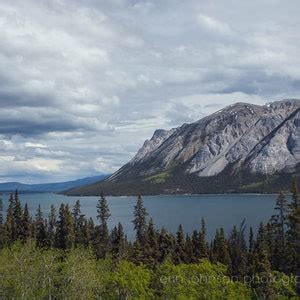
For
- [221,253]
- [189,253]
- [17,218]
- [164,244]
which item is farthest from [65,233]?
[221,253]

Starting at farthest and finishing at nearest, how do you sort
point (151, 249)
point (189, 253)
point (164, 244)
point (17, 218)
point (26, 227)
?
point (17, 218) < point (26, 227) < point (189, 253) < point (164, 244) < point (151, 249)

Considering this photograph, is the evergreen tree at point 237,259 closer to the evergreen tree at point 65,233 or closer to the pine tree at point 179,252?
the pine tree at point 179,252

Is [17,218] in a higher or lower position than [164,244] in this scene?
higher

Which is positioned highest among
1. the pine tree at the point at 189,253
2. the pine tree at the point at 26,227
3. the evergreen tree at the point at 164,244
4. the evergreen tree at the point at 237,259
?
the pine tree at the point at 26,227

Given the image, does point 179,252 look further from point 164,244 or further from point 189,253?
point 164,244

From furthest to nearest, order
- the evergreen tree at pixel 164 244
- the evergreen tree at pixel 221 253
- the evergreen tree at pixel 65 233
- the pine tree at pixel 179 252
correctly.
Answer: the evergreen tree at pixel 65 233, the evergreen tree at pixel 221 253, the evergreen tree at pixel 164 244, the pine tree at pixel 179 252

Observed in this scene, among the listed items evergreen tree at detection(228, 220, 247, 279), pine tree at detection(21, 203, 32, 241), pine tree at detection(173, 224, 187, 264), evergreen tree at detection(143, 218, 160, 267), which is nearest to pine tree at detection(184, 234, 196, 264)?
pine tree at detection(173, 224, 187, 264)

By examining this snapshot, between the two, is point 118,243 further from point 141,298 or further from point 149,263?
point 141,298

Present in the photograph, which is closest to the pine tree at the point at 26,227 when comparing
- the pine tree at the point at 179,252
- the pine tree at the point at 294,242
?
the pine tree at the point at 179,252

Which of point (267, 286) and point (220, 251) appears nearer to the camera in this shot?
point (267, 286)

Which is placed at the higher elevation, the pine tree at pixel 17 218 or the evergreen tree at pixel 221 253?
the pine tree at pixel 17 218

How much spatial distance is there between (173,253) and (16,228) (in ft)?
148

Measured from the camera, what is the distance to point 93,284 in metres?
66.6

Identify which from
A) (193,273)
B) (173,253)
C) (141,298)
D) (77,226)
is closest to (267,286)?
(193,273)
